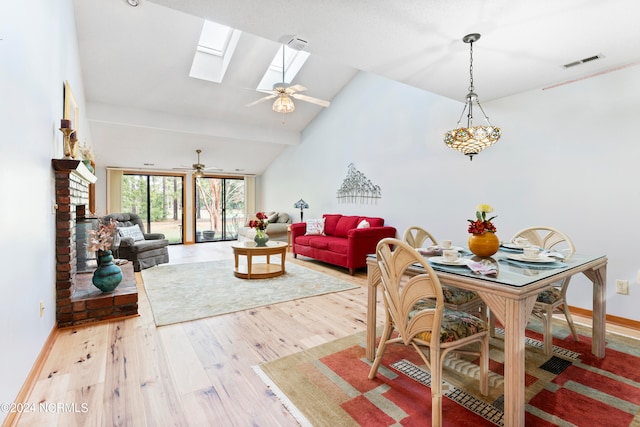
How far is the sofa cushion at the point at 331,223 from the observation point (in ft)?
19.4

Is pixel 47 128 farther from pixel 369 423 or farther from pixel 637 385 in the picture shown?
pixel 637 385

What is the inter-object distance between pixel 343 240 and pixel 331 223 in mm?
864

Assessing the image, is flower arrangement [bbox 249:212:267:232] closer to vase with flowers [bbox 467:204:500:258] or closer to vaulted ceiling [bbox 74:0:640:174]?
vaulted ceiling [bbox 74:0:640:174]

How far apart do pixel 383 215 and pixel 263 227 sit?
2.01 meters

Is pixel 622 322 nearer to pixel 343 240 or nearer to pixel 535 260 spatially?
pixel 535 260

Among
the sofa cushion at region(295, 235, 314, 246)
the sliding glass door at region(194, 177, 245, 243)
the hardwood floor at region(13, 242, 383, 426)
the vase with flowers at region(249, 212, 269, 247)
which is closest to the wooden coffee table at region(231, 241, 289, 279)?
the vase with flowers at region(249, 212, 269, 247)

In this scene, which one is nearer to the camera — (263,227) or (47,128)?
(47,128)

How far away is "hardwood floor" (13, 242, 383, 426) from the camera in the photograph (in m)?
1.63

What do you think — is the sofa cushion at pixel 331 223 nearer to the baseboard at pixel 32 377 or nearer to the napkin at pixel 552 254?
the napkin at pixel 552 254

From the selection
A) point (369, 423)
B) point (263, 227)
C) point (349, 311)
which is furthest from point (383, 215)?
point (369, 423)

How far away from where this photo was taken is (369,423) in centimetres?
156

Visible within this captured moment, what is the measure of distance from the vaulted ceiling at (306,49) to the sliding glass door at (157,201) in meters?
0.87

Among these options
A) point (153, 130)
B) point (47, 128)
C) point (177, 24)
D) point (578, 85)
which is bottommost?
point (47, 128)

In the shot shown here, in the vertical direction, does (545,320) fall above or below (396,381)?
above
